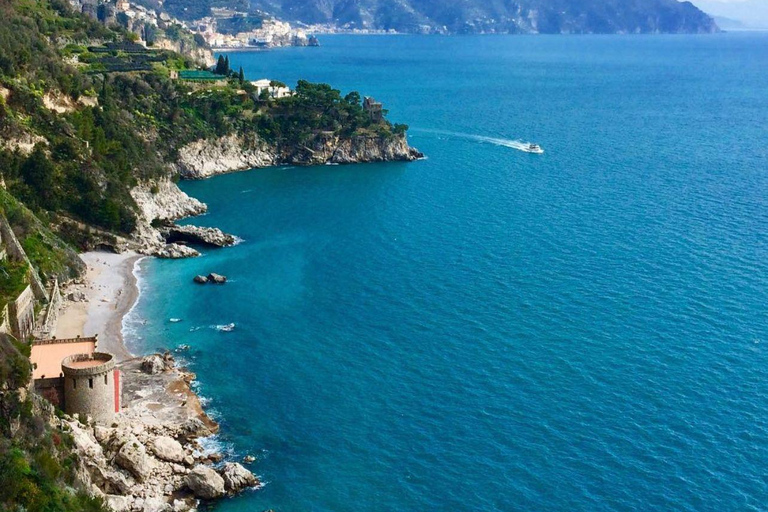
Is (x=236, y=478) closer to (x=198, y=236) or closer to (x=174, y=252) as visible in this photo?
(x=174, y=252)

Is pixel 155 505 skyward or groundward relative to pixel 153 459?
groundward

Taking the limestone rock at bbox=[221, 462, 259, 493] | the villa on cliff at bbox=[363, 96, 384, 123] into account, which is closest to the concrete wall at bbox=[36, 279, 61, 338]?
the limestone rock at bbox=[221, 462, 259, 493]

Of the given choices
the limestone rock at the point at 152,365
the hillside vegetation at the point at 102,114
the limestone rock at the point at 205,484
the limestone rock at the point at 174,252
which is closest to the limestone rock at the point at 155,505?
the limestone rock at the point at 205,484

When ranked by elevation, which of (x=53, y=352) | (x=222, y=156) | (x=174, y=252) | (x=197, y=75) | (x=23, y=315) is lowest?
(x=174, y=252)

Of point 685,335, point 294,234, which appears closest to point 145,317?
point 294,234

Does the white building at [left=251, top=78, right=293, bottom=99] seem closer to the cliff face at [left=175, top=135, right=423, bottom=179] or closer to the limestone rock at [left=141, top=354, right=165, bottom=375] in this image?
the cliff face at [left=175, top=135, right=423, bottom=179]

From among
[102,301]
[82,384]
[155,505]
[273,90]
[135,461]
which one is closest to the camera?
[155,505]

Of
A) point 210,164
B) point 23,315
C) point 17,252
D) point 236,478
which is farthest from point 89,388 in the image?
point 210,164
